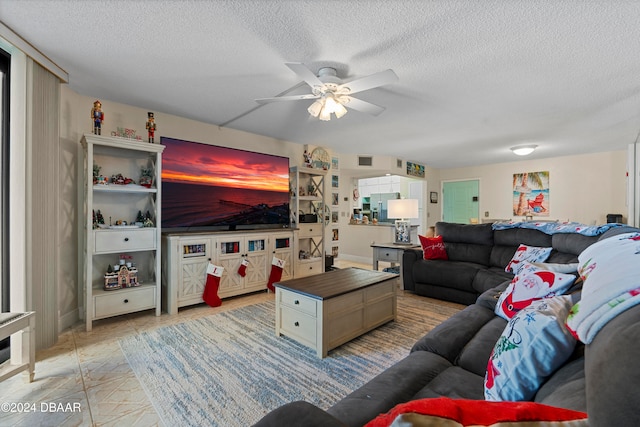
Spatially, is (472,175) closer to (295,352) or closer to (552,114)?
(552,114)

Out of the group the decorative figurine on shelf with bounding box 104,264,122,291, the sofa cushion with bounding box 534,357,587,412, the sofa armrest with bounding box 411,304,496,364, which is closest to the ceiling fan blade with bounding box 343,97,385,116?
the sofa armrest with bounding box 411,304,496,364

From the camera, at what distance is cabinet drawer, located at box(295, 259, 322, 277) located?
438 centimetres

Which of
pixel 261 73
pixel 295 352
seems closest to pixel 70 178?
pixel 261 73

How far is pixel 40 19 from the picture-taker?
1.80 meters

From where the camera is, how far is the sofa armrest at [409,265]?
391cm

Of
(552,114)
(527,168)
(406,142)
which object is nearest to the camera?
(552,114)

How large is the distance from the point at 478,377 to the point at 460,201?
7182 millimetres

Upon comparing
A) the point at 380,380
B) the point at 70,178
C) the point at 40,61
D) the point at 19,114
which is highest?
the point at 40,61

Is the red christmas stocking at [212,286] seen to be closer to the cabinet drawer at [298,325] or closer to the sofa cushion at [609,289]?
the cabinet drawer at [298,325]

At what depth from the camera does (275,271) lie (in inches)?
159

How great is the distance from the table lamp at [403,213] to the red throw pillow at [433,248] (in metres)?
0.55

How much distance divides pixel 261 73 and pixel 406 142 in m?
3.15

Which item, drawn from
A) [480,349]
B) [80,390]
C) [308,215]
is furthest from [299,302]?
[308,215]

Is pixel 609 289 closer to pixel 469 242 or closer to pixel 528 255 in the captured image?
pixel 528 255
